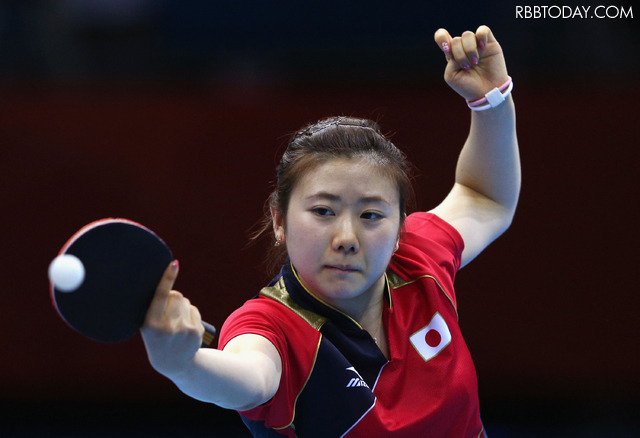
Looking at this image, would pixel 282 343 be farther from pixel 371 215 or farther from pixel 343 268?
pixel 371 215

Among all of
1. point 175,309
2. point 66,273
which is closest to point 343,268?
point 175,309

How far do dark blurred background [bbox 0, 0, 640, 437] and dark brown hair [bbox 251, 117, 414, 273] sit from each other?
188 cm

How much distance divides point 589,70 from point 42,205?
8.51 ft

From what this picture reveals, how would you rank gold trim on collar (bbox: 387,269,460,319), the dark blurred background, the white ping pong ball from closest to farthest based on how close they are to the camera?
the white ping pong ball → gold trim on collar (bbox: 387,269,460,319) → the dark blurred background

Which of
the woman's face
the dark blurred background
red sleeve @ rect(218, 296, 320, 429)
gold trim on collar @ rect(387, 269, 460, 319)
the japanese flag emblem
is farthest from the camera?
the dark blurred background

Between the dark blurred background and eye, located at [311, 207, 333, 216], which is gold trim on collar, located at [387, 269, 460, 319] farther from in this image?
the dark blurred background

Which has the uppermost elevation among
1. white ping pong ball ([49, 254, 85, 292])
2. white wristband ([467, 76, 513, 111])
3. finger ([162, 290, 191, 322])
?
white wristband ([467, 76, 513, 111])

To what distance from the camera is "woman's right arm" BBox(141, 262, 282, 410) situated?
138 cm

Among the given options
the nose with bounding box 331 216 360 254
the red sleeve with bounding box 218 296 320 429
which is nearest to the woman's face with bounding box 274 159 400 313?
the nose with bounding box 331 216 360 254

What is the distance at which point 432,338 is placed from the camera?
1.99 metres

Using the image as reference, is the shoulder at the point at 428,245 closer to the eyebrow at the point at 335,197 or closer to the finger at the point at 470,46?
the eyebrow at the point at 335,197

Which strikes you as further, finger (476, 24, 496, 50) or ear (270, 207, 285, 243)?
finger (476, 24, 496, 50)

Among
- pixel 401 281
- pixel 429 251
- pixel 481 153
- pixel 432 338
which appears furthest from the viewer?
pixel 481 153

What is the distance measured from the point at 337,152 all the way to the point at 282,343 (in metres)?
0.46
